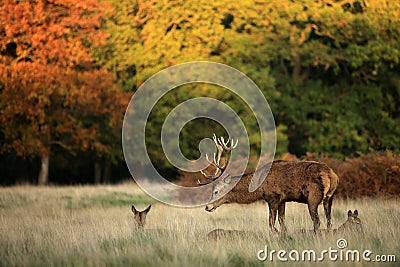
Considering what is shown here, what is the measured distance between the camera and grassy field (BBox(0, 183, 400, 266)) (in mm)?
8828

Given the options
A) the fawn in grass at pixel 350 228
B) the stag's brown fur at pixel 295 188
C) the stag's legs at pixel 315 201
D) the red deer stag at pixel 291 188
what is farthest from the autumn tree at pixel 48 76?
the fawn in grass at pixel 350 228

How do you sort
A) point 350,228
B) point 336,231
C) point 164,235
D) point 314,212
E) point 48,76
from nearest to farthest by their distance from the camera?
point 336,231
point 350,228
point 314,212
point 164,235
point 48,76

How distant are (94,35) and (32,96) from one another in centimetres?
246

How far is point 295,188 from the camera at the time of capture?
35.6 ft

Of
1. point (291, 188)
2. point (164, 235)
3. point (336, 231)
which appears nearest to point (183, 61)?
point (291, 188)

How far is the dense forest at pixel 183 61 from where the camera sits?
71.6ft

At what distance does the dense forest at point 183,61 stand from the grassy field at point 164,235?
6412 millimetres

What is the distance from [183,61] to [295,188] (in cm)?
1269

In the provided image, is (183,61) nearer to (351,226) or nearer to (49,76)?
(49,76)

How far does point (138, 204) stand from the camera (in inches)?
693

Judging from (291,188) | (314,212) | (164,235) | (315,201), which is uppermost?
(291,188)

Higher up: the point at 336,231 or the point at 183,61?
the point at 183,61

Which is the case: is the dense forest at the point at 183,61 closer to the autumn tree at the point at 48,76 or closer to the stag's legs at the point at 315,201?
the autumn tree at the point at 48,76

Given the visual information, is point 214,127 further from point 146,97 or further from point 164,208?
point 164,208
